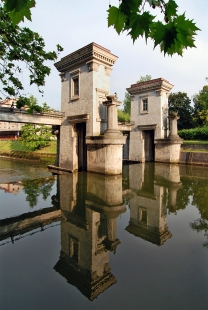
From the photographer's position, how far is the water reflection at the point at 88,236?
3000mm

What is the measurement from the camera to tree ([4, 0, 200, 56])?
4.72ft

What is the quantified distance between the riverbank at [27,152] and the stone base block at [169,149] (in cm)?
1269

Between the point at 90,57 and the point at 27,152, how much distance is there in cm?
1923

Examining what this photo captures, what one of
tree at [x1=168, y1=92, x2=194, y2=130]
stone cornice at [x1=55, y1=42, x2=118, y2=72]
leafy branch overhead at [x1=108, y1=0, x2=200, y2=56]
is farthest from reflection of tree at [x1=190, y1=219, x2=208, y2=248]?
tree at [x1=168, y1=92, x2=194, y2=130]

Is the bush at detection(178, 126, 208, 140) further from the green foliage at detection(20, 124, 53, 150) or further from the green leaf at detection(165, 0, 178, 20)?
the green leaf at detection(165, 0, 178, 20)

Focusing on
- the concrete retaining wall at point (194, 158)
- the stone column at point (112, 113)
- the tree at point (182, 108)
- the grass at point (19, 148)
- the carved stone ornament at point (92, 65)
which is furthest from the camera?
the tree at point (182, 108)

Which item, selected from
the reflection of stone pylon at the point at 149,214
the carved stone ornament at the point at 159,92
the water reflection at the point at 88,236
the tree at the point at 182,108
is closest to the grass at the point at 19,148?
the carved stone ornament at the point at 159,92

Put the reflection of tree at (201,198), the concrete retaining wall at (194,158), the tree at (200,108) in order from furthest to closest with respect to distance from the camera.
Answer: the tree at (200,108) → the concrete retaining wall at (194,158) → the reflection of tree at (201,198)

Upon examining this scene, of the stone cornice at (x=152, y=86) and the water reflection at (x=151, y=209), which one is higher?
the stone cornice at (x=152, y=86)

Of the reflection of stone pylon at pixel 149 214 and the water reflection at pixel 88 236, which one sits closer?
the water reflection at pixel 88 236

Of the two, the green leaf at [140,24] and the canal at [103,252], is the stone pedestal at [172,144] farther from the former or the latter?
the green leaf at [140,24]

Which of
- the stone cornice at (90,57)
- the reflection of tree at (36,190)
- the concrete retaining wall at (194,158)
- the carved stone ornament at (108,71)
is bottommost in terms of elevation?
the reflection of tree at (36,190)

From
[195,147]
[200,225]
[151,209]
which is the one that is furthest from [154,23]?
[195,147]

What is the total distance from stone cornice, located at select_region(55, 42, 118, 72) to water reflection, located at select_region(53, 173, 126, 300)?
8736 millimetres
